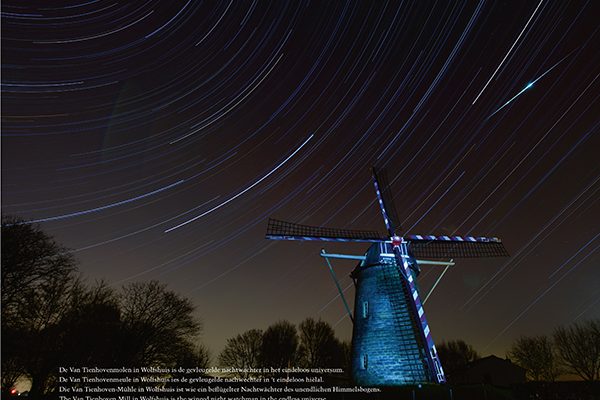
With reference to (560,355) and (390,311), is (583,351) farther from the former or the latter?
(390,311)

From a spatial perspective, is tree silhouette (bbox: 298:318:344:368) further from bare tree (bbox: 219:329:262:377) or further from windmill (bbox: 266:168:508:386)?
windmill (bbox: 266:168:508:386)

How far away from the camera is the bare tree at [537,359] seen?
183 ft

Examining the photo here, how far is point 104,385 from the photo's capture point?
2738 cm

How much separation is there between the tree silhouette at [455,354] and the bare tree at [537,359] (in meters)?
15.9

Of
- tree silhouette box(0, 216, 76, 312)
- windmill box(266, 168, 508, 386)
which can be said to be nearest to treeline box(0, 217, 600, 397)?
tree silhouette box(0, 216, 76, 312)

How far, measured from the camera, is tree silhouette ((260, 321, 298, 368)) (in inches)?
2283

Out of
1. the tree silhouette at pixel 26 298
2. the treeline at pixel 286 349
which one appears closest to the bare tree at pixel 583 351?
the treeline at pixel 286 349

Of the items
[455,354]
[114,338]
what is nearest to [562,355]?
[455,354]

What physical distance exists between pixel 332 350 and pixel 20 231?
175 ft

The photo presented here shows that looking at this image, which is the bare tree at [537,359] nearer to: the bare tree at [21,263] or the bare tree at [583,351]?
the bare tree at [583,351]

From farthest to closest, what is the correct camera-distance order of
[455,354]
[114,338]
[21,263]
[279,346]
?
1. [455,354]
2. [279,346]
3. [114,338]
4. [21,263]

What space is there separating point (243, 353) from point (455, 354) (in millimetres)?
48174

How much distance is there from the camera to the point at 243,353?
61.8 m

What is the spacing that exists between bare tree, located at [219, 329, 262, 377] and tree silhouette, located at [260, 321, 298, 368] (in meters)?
1.36
